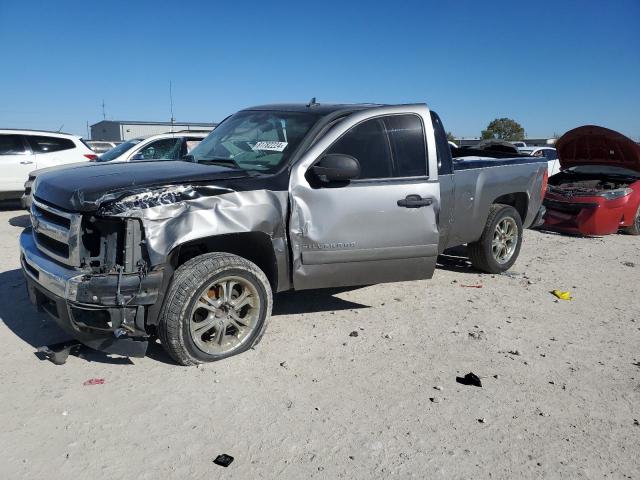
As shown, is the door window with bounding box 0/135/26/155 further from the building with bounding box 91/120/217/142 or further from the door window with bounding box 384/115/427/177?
the building with bounding box 91/120/217/142

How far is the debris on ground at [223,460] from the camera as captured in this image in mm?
2834

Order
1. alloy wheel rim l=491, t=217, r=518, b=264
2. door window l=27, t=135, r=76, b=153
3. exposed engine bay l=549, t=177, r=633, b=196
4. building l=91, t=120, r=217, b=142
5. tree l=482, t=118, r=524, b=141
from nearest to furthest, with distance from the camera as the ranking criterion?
alloy wheel rim l=491, t=217, r=518, b=264, exposed engine bay l=549, t=177, r=633, b=196, door window l=27, t=135, r=76, b=153, building l=91, t=120, r=217, b=142, tree l=482, t=118, r=524, b=141

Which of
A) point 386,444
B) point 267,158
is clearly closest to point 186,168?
point 267,158

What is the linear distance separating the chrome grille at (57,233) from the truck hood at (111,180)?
71 mm

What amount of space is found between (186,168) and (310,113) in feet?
4.12

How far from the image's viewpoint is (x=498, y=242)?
6820mm

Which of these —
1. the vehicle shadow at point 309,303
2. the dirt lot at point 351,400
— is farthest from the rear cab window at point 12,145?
the vehicle shadow at point 309,303

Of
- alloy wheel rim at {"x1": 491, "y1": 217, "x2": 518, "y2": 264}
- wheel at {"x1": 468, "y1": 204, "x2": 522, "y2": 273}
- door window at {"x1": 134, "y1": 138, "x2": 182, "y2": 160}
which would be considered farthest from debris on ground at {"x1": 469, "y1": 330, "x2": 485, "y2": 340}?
door window at {"x1": 134, "y1": 138, "x2": 182, "y2": 160}

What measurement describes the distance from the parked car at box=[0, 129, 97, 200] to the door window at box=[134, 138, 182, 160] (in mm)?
2675

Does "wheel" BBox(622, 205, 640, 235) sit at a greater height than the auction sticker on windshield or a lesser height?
lesser

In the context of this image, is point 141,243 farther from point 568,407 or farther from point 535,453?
point 568,407

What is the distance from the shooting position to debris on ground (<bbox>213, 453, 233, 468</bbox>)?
283 centimetres

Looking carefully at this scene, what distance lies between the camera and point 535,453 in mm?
3014

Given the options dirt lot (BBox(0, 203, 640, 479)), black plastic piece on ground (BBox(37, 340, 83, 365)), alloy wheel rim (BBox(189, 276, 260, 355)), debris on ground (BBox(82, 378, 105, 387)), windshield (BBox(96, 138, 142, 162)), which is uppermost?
windshield (BBox(96, 138, 142, 162))
